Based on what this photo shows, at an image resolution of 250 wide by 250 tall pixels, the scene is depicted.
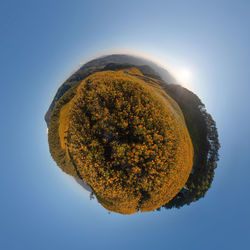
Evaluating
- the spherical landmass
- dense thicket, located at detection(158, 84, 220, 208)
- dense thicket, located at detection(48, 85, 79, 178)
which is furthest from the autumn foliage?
dense thicket, located at detection(158, 84, 220, 208)

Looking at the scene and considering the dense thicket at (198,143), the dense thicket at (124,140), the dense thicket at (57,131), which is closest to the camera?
the dense thicket at (124,140)

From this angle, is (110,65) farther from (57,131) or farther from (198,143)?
(198,143)

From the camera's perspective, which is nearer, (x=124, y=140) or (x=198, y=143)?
(x=124, y=140)

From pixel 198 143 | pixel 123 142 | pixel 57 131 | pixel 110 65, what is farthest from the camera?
pixel 198 143

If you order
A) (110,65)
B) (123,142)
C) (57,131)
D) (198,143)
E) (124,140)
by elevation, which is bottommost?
(57,131)

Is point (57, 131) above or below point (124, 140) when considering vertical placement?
below

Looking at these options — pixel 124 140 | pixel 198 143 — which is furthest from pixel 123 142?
pixel 198 143

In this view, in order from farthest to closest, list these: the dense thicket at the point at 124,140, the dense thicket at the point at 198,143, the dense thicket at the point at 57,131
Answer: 1. the dense thicket at the point at 198,143
2. the dense thicket at the point at 57,131
3. the dense thicket at the point at 124,140

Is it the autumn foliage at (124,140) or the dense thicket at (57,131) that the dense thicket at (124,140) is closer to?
the autumn foliage at (124,140)

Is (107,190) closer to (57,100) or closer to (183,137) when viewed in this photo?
(183,137)

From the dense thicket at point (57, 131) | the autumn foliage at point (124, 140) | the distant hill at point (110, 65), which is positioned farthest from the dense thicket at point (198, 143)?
the dense thicket at point (57, 131)

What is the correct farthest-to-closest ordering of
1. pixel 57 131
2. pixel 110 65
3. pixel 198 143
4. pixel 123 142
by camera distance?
pixel 198 143
pixel 110 65
pixel 57 131
pixel 123 142

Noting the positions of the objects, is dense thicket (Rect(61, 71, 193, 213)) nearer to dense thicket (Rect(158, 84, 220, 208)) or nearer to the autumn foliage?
the autumn foliage
